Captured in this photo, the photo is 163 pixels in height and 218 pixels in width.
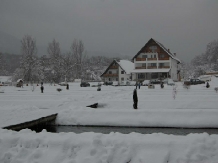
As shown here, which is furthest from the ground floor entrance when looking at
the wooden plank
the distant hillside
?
the distant hillside

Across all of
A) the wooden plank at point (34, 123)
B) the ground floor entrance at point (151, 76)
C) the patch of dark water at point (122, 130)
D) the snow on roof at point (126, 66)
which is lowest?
the patch of dark water at point (122, 130)

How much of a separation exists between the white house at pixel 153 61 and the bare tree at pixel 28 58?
27.9 metres

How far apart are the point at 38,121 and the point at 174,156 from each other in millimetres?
8619

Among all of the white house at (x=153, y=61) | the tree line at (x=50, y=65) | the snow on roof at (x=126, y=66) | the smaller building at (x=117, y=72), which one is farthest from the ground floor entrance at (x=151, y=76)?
the tree line at (x=50, y=65)

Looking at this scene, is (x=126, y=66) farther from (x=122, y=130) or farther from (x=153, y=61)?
(x=122, y=130)

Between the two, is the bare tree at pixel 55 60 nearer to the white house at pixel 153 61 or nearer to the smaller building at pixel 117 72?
the smaller building at pixel 117 72

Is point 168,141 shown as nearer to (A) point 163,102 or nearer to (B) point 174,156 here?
(B) point 174,156

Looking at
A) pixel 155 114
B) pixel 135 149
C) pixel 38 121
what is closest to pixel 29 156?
pixel 135 149

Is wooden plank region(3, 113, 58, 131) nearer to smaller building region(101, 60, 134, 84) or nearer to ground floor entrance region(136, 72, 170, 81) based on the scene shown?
ground floor entrance region(136, 72, 170, 81)

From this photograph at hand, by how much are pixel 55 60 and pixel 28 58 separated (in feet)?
31.5

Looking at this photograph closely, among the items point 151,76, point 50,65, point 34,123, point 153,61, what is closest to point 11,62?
point 50,65

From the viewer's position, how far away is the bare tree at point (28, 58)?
211 feet

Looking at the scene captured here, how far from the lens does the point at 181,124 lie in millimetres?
14633

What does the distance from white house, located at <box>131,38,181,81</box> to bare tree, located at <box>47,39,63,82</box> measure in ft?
82.0
